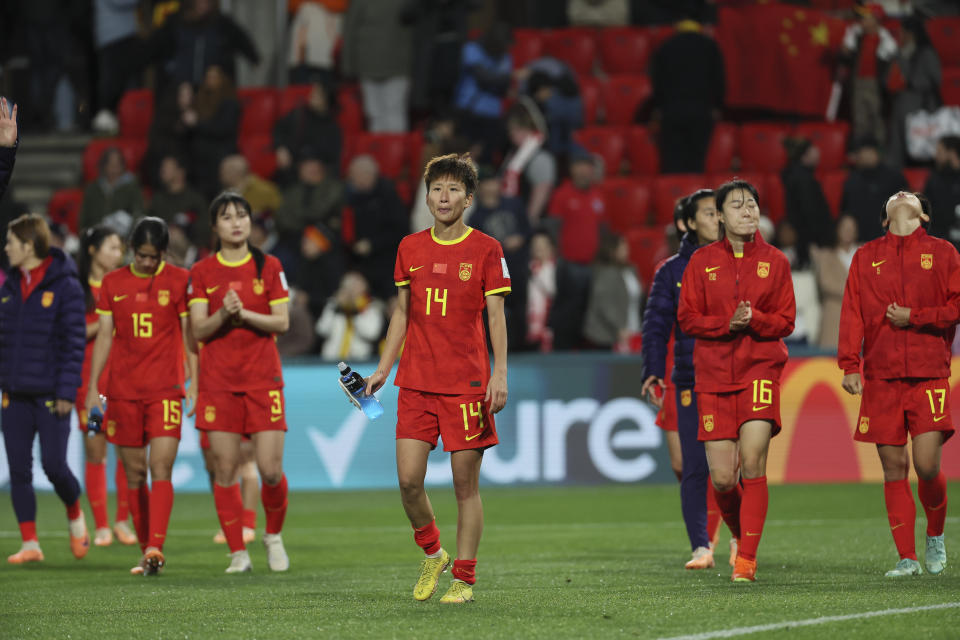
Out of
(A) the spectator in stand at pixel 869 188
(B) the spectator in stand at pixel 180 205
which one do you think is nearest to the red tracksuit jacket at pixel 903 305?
(A) the spectator in stand at pixel 869 188

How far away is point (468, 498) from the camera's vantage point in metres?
7.66

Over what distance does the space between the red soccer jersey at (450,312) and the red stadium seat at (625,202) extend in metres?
11.5

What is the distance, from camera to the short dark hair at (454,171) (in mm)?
7691

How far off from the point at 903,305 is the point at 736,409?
1.17m

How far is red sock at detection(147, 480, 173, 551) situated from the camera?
31.7 feet

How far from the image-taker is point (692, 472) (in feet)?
31.0

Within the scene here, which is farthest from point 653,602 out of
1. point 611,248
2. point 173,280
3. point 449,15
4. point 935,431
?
point 449,15

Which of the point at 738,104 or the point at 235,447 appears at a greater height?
the point at 738,104

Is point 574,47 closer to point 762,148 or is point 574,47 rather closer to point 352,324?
point 762,148

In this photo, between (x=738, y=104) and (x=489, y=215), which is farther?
(x=738, y=104)

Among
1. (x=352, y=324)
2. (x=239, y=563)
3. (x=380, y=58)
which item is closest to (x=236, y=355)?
(x=239, y=563)

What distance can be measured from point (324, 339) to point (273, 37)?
21.7 feet

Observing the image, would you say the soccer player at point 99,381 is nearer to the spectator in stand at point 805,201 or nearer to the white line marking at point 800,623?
the white line marking at point 800,623

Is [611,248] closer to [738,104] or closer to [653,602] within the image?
[738,104]
